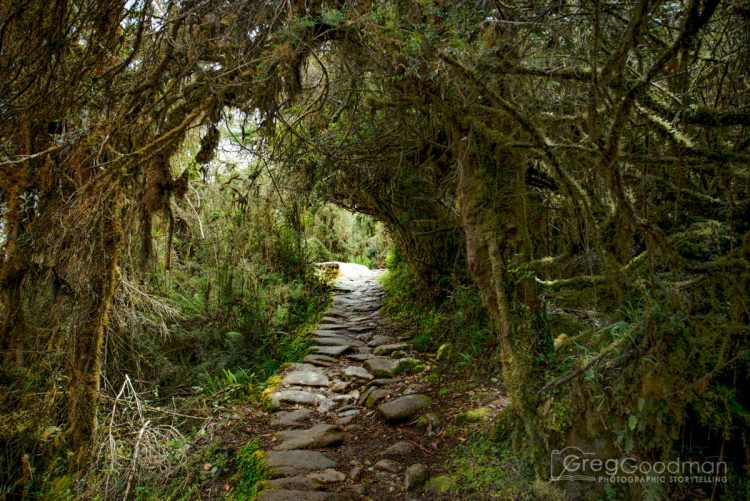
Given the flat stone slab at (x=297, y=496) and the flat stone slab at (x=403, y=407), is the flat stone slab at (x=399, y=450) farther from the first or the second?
the flat stone slab at (x=297, y=496)

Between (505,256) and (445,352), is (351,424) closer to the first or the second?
(445,352)

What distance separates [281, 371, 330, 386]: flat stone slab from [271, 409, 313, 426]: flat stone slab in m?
0.63

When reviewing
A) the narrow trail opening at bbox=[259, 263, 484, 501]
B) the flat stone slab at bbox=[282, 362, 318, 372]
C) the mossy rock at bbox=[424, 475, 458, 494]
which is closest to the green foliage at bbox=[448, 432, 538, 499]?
the mossy rock at bbox=[424, 475, 458, 494]

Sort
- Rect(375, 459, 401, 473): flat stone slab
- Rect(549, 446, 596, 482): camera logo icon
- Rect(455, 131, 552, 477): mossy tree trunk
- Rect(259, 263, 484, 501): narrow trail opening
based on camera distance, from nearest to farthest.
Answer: Rect(549, 446, 596, 482): camera logo icon
Rect(455, 131, 552, 477): mossy tree trunk
Rect(259, 263, 484, 501): narrow trail opening
Rect(375, 459, 401, 473): flat stone slab

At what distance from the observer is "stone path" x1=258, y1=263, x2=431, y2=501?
3029mm

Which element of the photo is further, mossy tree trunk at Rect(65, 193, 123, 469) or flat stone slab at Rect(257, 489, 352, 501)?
mossy tree trunk at Rect(65, 193, 123, 469)

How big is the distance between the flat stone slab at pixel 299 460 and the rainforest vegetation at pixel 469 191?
0.31 m

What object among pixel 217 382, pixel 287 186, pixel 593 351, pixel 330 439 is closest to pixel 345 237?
pixel 287 186

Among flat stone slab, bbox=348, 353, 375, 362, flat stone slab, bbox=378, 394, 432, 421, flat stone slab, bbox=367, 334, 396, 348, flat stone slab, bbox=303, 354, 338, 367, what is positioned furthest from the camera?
flat stone slab, bbox=367, 334, 396, 348

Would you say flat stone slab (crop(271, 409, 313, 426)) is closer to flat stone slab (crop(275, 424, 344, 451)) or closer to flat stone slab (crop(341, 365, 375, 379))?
flat stone slab (crop(275, 424, 344, 451))

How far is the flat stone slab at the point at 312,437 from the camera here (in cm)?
357

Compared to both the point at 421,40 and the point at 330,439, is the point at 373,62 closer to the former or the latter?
the point at 421,40

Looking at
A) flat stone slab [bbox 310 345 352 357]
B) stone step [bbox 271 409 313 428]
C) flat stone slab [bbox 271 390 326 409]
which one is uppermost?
Result: flat stone slab [bbox 310 345 352 357]

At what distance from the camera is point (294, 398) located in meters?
4.52
